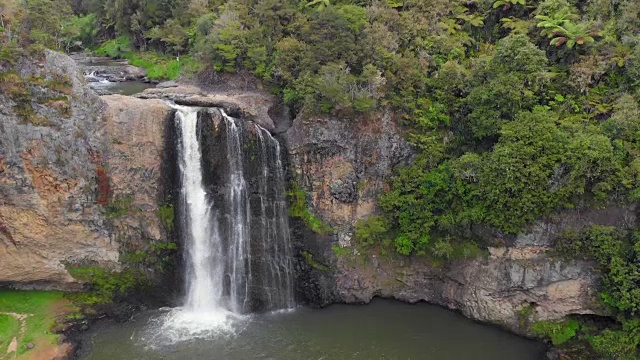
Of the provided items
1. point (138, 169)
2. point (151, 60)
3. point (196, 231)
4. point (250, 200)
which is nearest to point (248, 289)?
point (196, 231)

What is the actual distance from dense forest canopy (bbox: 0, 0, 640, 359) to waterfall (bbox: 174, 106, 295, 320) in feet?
11.3

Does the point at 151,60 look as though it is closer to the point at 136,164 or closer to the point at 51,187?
the point at 136,164

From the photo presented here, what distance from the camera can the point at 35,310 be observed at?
20094mm

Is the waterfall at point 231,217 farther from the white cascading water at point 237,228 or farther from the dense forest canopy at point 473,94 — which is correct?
the dense forest canopy at point 473,94

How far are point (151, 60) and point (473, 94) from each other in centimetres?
2849

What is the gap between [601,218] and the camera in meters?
18.8

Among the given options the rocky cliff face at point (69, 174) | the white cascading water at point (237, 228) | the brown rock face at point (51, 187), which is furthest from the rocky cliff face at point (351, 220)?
the brown rock face at point (51, 187)

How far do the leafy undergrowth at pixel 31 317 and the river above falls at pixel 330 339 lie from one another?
1.53 m

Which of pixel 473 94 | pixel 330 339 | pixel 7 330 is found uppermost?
pixel 473 94

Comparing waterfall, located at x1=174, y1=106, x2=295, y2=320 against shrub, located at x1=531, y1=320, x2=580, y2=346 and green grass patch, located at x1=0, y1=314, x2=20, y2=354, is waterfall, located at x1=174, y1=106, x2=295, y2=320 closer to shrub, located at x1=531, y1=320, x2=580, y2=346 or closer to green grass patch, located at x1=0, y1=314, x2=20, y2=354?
green grass patch, located at x1=0, y1=314, x2=20, y2=354

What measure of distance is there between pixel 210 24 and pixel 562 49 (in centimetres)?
2093

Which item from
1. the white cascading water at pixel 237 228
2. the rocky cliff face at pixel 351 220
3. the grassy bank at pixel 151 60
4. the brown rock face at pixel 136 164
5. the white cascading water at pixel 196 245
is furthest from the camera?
the grassy bank at pixel 151 60

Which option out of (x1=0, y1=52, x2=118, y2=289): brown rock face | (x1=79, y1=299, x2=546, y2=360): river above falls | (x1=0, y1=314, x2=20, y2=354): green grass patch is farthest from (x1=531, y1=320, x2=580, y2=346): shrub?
(x1=0, y1=314, x2=20, y2=354): green grass patch

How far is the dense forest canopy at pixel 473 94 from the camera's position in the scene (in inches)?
733
